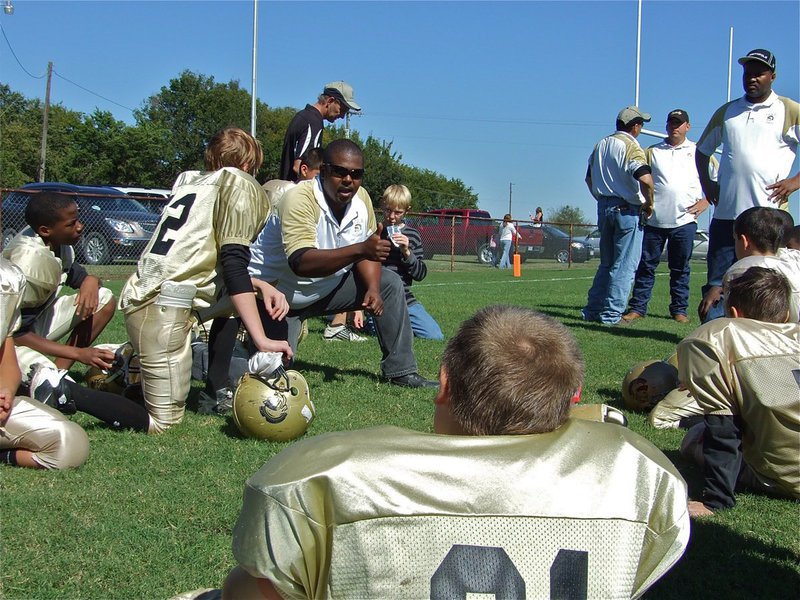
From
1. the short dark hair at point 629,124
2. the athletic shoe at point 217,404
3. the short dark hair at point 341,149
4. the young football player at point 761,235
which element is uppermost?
the short dark hair at point 629,124

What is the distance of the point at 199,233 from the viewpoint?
4.95 meters

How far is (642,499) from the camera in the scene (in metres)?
1.73

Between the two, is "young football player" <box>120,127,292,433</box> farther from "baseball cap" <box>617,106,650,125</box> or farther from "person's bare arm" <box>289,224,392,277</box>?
"baseball cap" <box>617,106,650,125</box>

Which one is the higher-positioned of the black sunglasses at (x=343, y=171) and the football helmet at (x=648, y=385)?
the black sunglasses at (x=343, y=171)

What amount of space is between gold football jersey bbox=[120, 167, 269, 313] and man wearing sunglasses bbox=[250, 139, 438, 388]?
922 millimetres

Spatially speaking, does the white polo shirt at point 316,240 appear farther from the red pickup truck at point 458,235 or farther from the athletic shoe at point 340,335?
the red pickup truck at point 458,235

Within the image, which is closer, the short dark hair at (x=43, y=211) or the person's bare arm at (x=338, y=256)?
the person's bare arm at (x=338, y=256)

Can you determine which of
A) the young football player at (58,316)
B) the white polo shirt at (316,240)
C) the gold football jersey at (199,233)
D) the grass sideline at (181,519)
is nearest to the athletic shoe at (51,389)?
the young football player at (58,316)

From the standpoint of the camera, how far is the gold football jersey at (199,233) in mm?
4898

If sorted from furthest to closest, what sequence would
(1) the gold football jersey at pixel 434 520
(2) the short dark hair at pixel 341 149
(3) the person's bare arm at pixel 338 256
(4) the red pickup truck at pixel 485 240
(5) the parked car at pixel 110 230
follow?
(4) the red pickup truck at pixel 485 240 → (5) the parked car at pixel 110 230 → (2) the short dark hair at pixel 341 149 → (3) the person's bare arm at pixel 338 256 → (1) the gold football jersey at pixel 434 520

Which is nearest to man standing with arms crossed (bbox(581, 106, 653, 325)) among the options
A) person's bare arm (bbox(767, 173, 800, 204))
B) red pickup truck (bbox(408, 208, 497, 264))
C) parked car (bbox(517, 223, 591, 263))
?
person's bare arm (bbox(767, 173, 800, 204))

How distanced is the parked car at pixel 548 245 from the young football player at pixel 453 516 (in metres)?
28.1

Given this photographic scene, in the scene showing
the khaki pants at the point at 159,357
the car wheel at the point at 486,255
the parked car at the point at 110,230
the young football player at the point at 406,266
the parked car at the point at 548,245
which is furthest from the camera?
the parked car at the point at 548,245

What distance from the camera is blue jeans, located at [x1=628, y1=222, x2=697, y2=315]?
1005 cm
